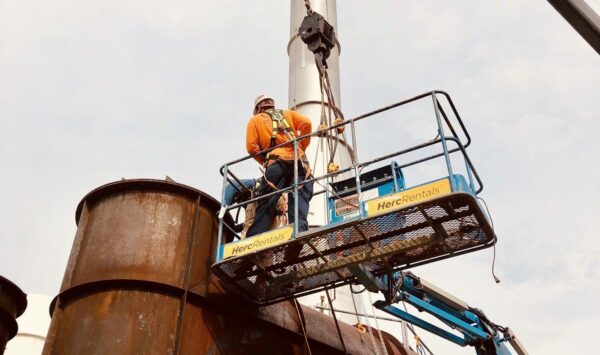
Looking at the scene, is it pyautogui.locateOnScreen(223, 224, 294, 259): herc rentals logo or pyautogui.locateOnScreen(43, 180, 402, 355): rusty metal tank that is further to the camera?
pyautogui.locateOnScreen(223, 224, 294, 259): herc rentals logo

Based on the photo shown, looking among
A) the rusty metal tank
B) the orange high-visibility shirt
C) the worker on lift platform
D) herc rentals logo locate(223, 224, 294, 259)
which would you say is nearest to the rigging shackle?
the worker on lift platform

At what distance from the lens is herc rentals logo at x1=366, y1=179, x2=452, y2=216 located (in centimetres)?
590

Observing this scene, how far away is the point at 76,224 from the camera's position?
784cm

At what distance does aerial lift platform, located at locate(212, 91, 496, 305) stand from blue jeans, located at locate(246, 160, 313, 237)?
30cm

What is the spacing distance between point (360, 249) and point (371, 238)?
0.22m

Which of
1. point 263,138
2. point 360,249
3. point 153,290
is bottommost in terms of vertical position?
point 153,290

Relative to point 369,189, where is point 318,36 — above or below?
above

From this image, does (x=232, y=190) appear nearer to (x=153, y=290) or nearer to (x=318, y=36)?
(x=153, y=290)

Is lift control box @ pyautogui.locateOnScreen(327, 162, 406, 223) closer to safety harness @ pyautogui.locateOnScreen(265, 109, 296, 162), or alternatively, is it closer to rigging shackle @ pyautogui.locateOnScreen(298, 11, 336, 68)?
safety harness @ pyautogui.locateOnScreen(265, 109, 296, 162)

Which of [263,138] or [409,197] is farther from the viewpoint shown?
[263,138]

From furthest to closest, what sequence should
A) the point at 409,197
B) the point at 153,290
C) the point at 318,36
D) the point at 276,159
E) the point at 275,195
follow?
the point at 318,36 → the point at 276,159 → the point at 275,195 → the point at 153,290 → the point at 409,197

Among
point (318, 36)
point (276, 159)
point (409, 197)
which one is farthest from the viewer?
point (318, 36)

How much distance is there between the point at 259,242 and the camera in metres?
6.59

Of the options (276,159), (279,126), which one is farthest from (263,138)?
(276,159)
